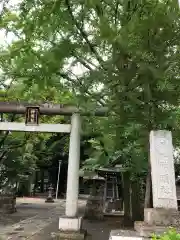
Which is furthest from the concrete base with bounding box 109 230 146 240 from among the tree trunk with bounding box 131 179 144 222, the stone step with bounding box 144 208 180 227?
the tree trunk with bounding box 131 179 144 222

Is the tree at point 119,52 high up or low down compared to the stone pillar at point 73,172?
up

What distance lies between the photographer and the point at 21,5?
6.86 m

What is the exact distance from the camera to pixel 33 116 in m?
13.0

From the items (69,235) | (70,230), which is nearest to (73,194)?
(70,230)

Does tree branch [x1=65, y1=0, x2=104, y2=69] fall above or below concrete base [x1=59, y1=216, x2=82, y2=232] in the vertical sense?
above

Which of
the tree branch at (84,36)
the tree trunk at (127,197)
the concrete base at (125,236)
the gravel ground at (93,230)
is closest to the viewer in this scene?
the concrete base at (125,236)

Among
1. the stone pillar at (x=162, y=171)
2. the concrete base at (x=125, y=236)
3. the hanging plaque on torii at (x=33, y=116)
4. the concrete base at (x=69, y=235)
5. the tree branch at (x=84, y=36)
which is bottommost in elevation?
the concrete base at (x=69, y=235)

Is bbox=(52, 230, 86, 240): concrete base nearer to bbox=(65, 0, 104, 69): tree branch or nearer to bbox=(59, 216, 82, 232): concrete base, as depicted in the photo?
bbox=(59, 216, 82, 232): concrete base

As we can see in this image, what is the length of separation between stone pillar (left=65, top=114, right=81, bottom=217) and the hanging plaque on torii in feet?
4.82

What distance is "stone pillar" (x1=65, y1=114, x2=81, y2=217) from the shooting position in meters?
12.2

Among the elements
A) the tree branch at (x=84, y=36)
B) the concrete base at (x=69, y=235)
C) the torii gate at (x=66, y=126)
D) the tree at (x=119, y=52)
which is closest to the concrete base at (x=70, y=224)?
the concrete base at (x=69, y=235)

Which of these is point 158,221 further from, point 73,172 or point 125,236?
point 73,172

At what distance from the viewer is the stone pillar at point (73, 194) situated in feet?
38.0

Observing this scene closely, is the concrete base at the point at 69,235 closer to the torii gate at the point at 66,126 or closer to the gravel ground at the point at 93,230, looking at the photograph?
the gravel ground at the point at 93,230
